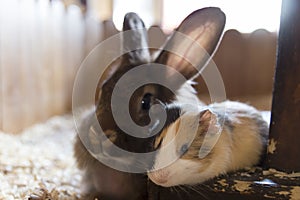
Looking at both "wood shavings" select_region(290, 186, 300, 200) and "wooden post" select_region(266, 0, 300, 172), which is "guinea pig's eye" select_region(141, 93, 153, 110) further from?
"wood shavings" select_region(290, 186, 300, 200)

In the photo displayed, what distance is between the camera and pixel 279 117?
106 centimetres

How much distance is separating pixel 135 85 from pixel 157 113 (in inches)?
6.3

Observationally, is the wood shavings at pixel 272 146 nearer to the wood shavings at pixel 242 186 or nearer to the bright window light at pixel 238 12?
the wood shavings at pixel 242 186

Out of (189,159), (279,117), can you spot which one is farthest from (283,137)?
(189,159)

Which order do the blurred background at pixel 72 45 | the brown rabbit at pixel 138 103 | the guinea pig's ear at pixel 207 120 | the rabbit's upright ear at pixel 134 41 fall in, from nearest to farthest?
the guinea pig's ear at pixel 207 120
the brown rabbit at pixel 138 103
the rabbit's upright ear at pixel 134 41
the blurred background at pixel 72 45

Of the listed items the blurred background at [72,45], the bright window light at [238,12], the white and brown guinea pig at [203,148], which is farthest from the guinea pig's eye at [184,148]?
the bright window light at [238,12]

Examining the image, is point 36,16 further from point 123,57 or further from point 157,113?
point 157,113

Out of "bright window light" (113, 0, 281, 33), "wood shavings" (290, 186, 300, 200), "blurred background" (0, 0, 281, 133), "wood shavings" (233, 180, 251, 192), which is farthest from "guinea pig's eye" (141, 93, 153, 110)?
"bright window light" (113, 0, 281, 33)

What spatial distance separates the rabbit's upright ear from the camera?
52.6 inches

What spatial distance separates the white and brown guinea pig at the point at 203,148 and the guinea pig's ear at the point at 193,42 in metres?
0.19

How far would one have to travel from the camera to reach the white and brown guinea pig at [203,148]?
3.28 ft

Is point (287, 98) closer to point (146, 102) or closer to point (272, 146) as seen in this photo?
point (272, 146)

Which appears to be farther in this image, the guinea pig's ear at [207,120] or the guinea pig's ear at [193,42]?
the guinea pig's ear at [193,42]

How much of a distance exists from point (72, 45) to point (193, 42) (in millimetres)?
1388
